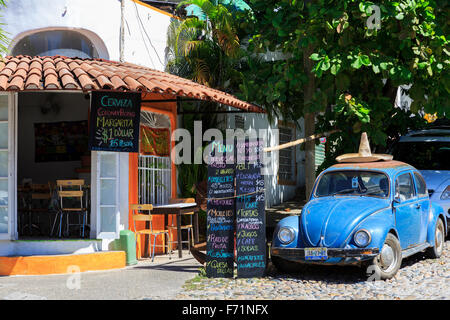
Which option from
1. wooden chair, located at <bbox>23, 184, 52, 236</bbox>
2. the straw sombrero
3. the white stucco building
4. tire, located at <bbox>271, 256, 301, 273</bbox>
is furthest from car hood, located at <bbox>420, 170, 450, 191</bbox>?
wooden chair, located at <bbox>23, 184, 52, 236</bbox>

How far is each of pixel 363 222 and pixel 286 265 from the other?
4.61 feet

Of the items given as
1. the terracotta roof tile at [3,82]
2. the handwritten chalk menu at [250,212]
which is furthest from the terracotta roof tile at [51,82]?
the handwritten chalk menu at [250,212]

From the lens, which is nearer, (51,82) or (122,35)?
(51,82)

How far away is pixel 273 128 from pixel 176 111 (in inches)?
218

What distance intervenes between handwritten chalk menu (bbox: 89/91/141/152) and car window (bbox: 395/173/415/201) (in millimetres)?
4442

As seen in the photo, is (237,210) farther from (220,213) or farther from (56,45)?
(56,45)

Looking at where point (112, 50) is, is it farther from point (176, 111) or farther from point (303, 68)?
point (303, 68)

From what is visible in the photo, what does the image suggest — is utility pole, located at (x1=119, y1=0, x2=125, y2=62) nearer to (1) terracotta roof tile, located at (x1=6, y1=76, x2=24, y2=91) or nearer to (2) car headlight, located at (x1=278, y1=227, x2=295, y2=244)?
(1) terracotta roof tile, located at (x1=6, y1=76, x2=24, y2=91)

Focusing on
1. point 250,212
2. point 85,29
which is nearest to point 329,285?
point 250,212

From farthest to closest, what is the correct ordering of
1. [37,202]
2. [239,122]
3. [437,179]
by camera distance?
[239,122] < [37,202] < [437,179]

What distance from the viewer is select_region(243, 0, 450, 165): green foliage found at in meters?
10.5

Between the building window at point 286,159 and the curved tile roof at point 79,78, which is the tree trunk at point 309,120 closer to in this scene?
the curved tile roof at point 79,78

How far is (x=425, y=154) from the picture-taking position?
1305 centimetres
